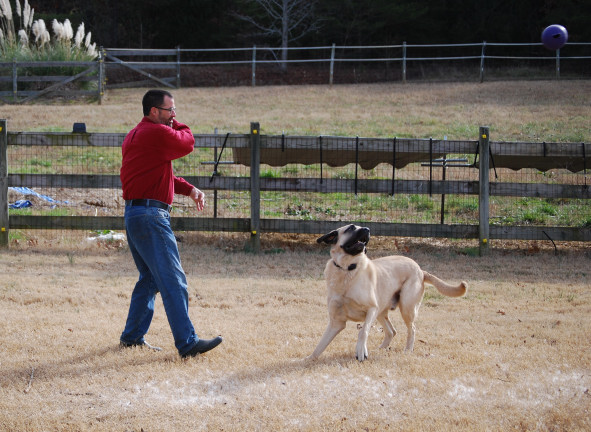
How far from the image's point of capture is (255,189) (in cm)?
984

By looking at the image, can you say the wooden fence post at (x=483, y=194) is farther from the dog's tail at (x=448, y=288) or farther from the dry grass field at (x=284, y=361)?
the dog's tail at (x=448, y=288)

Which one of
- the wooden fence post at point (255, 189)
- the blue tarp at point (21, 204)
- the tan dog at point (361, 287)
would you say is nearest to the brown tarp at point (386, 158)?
the wooden fence post at point (255, 189)

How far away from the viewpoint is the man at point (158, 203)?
522 centimetres

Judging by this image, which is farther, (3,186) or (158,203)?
(3,186)

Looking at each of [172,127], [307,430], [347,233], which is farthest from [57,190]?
[307,430]

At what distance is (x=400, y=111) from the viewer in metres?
18.9

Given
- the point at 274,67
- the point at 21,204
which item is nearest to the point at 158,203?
the point at 21,204

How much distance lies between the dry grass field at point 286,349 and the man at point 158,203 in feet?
1.41

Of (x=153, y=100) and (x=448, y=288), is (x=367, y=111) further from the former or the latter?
(x=153, y=100)

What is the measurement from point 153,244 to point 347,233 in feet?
4.76

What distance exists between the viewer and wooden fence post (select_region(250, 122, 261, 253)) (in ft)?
32.2

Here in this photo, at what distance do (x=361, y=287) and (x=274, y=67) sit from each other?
25.0 m

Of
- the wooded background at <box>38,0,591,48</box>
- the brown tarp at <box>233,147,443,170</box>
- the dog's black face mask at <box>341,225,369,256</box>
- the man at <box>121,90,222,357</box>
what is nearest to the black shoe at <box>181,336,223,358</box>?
the man at <box>121,90,222,357</box>

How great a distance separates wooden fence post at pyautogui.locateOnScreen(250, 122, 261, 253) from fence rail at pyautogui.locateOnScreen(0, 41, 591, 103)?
43.6ft
